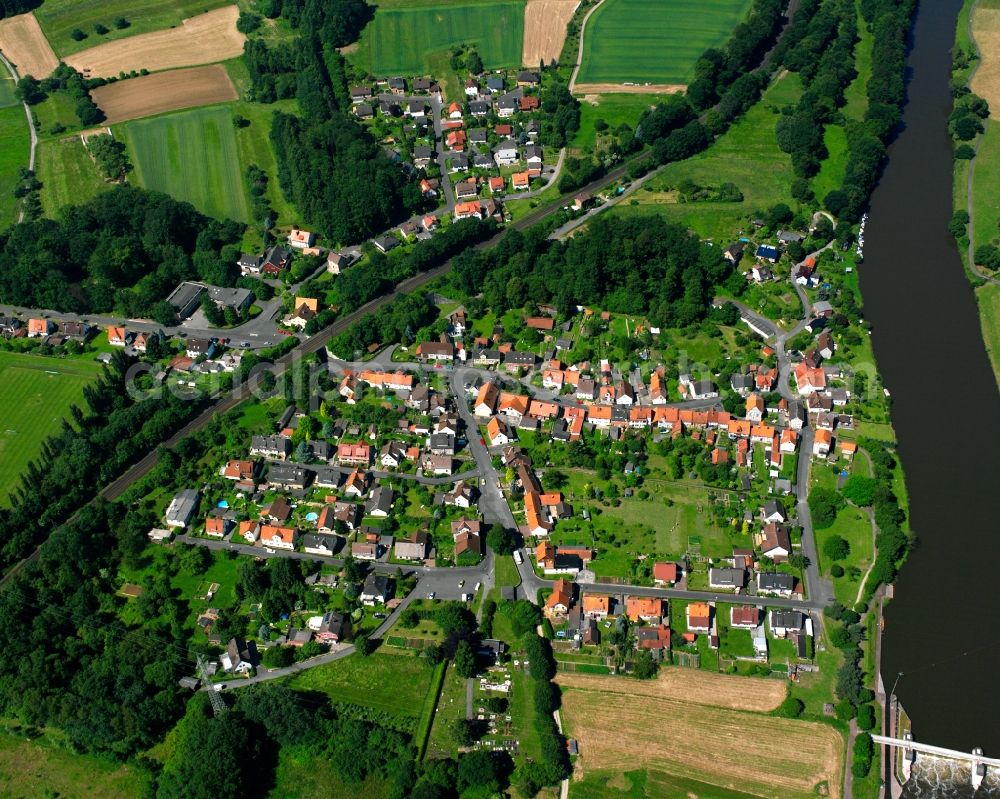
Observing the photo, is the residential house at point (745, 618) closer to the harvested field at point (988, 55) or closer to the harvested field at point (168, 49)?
the harvested field at point (988, 55)

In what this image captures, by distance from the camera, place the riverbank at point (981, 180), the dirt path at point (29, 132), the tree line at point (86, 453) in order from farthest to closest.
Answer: the dirt path at point (29, 132)
the riverbank at point (981, 180)
the tree line at point (86, 453)

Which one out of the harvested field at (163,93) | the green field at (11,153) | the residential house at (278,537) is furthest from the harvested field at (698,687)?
the harvested field at (163,93)

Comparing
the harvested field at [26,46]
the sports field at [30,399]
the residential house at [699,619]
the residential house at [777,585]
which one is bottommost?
the residential house at [699,619]

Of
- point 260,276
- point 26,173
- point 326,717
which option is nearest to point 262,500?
point 326,717

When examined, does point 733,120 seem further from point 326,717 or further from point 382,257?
point 326,717

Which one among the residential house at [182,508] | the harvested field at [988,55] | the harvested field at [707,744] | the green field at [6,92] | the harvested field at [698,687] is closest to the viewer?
the harvested field at [707,744]

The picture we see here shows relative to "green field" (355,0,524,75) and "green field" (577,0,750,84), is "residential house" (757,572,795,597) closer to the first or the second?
"green field" (577,0,750,84)
